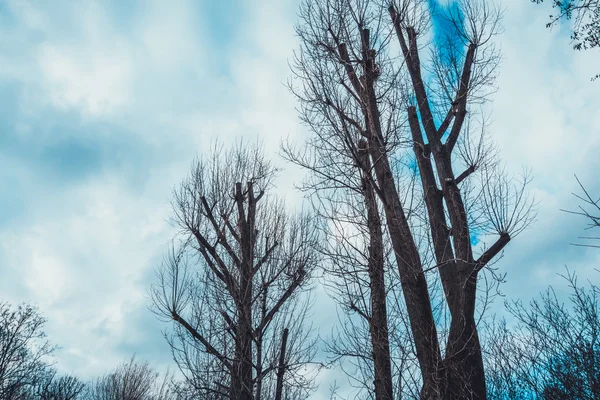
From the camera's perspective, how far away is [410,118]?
7.53m

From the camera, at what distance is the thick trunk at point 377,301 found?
5.55 metres

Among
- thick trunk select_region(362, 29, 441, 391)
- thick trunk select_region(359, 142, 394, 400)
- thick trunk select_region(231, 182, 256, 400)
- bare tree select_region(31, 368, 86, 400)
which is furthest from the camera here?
bare tree select_region(31, 368, 86, 400)

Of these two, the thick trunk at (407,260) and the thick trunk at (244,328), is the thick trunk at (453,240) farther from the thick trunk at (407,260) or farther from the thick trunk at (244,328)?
the thick trunk at (244,328)

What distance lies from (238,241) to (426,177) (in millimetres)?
4124

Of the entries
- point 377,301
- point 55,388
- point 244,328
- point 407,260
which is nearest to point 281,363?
point 244,328

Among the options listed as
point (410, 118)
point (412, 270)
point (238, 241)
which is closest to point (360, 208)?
point (412, 270)

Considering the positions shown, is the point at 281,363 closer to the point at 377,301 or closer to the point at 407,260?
the point at 377,301

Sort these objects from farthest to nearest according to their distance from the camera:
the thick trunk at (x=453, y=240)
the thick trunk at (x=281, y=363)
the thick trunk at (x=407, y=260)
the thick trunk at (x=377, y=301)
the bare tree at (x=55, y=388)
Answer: the bare tree at (x=55, y=388), the thick trunk at (x=281, y=363), the thick trunk at (x=377, y=301), the thick trunk at (x=453, y=240), the thick trunk at (x=407, y=260)

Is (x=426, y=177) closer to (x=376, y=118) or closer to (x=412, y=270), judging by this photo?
(x=376, y=118)

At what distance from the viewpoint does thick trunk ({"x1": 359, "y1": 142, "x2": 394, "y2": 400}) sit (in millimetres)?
5547

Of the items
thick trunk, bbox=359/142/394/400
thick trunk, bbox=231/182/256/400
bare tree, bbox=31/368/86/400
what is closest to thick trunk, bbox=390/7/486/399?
thick trunk, bbox=359/142/394/400

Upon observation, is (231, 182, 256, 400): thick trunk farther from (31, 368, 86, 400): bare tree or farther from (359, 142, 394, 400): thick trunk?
(31, 368, 86, 400): bare tree

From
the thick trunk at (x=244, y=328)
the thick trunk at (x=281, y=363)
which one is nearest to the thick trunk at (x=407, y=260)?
the thick trunk at (x=281, y=363)

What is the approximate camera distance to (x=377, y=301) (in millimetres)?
5879
